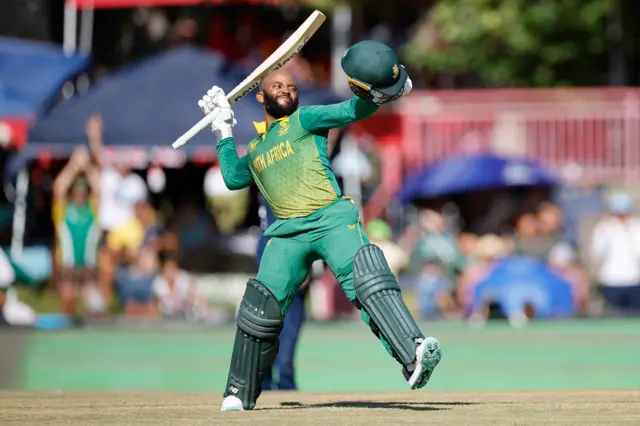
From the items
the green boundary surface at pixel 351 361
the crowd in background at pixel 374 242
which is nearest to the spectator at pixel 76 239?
the crowd in background at pixel 374 242

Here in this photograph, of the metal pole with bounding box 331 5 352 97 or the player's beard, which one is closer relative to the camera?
the player's beard

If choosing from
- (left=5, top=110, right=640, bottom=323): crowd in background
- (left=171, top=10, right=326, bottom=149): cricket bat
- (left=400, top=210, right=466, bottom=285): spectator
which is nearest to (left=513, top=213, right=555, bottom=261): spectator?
(left=5, top=110, right=640, bottom=323): crowd in background

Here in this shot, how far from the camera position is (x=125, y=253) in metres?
18.3

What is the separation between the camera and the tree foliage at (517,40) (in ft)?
76.9

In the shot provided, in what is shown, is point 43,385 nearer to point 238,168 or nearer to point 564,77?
point 238,168

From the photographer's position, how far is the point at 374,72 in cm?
782

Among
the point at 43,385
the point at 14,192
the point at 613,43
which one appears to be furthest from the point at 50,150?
the point at 613,43

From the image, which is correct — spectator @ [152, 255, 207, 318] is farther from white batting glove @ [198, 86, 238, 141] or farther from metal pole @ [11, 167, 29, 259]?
white batting glove @ [198, 86, 238, 141]

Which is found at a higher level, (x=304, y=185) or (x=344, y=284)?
(x=304, y=185)

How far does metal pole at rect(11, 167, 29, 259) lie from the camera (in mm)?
19339

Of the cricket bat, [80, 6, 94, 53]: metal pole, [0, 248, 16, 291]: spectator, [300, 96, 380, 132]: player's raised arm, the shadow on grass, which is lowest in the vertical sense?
[0, 248, 16, 291]: spectator

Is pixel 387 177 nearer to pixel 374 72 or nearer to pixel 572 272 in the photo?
pixel 572 272

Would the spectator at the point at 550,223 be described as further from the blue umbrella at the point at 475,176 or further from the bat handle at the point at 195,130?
the bat handle at the point at 195,130

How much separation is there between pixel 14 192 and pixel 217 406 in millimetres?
12044
